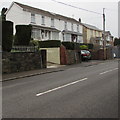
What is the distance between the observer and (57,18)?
45656 millimetres

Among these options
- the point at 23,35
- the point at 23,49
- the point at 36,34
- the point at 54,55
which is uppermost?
the point at 36,34

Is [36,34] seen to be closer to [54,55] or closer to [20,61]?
[54,55]

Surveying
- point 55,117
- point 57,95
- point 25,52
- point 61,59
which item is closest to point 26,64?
point 25,52

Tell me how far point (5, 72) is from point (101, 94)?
9146 millimetres

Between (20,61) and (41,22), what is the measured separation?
84.9ft

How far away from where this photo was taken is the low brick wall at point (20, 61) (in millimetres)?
14745

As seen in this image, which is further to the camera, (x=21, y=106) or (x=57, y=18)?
(x=57, y=18)

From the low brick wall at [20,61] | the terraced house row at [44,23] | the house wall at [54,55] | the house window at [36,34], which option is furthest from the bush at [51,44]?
the house window at [36,34]

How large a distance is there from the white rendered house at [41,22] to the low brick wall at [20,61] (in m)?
19.9

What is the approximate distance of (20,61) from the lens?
1614cm

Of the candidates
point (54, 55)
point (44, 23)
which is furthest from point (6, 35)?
point (44, 23)

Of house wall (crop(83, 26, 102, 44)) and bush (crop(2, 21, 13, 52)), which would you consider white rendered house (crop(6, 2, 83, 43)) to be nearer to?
house wall (crop(83, 26, 102, 44))

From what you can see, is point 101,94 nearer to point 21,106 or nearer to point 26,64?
point 21,106

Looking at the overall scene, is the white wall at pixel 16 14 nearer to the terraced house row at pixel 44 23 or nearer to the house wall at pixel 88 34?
the terraced house row at pixel 44 23
